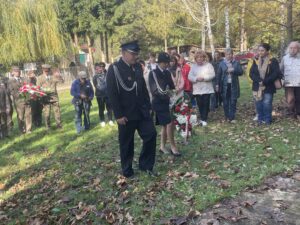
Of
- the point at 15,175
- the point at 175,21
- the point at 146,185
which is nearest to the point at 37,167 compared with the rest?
the point at 15,175

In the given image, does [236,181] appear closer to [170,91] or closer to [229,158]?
[229,158]

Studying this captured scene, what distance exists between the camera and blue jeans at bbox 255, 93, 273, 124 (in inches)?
386

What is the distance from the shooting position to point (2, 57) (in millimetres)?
27141

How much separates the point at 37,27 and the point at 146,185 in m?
24.7

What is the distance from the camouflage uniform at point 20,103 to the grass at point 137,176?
7.49ft

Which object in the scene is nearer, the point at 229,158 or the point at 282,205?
the point at 282,205

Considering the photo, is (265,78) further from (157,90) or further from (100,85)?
(100,85)

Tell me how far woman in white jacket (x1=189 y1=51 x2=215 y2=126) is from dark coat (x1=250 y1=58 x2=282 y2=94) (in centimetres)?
105

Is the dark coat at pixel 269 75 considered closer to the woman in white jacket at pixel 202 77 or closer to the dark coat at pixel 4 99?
the woman in white jacket at pixel 202 77

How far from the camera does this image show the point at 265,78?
9.65m

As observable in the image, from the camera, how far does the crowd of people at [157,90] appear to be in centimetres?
638

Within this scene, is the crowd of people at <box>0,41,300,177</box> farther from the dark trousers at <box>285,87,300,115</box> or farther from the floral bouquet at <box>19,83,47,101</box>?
the floral bouquet at <box>19,83,47,101</box>

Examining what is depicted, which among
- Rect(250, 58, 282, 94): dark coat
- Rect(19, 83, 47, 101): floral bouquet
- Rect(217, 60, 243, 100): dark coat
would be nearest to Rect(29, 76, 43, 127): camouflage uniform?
Rect(19, 83, 47, 101): floral bouquet

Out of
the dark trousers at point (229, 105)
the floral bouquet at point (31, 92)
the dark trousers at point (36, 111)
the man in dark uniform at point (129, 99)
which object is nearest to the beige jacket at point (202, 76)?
the dark trousers at point (229, 105)
